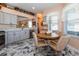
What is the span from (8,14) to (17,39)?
1534mm

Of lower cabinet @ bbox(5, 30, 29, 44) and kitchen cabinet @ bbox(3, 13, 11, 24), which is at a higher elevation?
kitchen cabinet @ bbox(3, 13, 11, 24)

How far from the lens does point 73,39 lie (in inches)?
175

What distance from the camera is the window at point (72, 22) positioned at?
4.49m

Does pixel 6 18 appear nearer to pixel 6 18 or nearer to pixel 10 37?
pixel 6 18

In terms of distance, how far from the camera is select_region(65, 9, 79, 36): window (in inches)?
177

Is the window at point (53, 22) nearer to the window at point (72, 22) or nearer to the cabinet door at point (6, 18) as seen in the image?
the window at point (72, 22)

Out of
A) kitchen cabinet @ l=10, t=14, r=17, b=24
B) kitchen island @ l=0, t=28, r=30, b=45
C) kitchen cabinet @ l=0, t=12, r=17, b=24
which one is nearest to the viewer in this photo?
kitchen island @ l=0, t=28, r=30, b=45

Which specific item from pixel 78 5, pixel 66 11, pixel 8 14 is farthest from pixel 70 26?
pixel 8 14

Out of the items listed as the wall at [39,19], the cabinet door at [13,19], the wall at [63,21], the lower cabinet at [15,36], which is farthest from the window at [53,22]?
the cabinet door at [13,19]

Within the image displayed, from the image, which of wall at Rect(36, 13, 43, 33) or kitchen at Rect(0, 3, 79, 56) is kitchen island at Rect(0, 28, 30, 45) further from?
wall at Rect(36, 13, 43, 33)

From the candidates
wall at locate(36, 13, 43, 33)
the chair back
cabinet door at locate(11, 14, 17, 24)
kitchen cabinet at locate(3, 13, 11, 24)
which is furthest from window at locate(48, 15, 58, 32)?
the chair back

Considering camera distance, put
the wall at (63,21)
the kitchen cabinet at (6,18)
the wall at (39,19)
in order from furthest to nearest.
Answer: the wall at (39,19) → the kitchen cabinet at (6,18) → the wall at (63,21)

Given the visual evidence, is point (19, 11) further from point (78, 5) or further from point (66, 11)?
point (78, 5)

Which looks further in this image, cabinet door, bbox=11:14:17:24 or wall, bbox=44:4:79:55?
cabinet door, bbox=11:14:17:24
